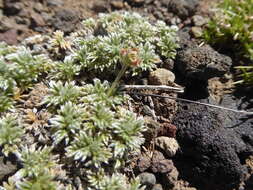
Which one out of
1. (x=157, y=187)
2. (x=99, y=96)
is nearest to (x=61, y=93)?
(x=99, y=96)

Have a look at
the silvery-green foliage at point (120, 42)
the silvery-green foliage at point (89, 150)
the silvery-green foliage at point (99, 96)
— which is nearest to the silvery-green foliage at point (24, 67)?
the silvery-green foliage at point (120, 42)

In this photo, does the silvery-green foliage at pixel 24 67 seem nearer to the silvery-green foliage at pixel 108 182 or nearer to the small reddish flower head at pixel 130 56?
the small reddish flower head at pixel 130 56

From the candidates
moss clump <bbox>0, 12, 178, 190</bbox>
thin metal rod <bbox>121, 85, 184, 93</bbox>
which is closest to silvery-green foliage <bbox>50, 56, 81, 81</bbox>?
moss clump <bbox>0, 12, 178, 190</bbox>

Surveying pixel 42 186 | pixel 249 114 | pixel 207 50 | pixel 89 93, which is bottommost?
pixel 42 186

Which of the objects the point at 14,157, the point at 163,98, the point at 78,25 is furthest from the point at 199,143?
the point at 78,25

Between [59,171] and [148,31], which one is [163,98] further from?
[59,171]
